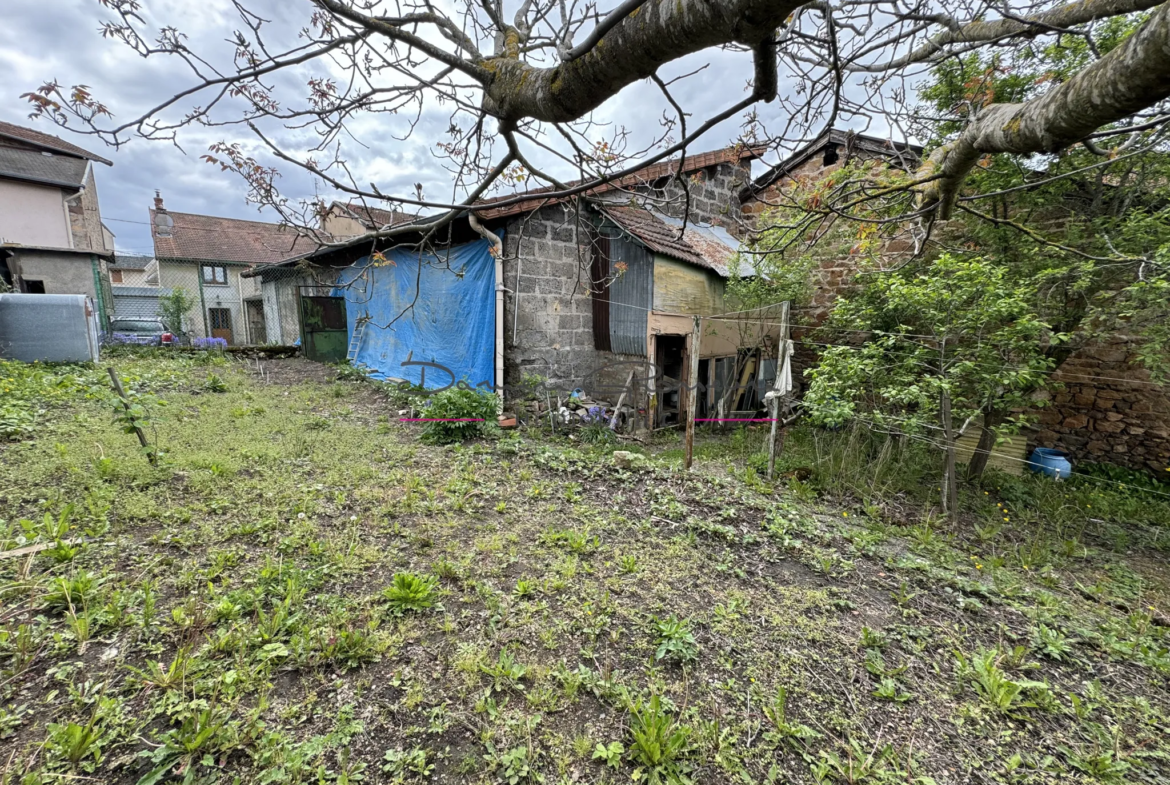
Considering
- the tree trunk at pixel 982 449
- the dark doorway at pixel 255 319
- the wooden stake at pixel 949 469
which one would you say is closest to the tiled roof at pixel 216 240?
the dark doorway at pixel 255 319

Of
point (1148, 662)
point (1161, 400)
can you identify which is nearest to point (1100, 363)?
point (1161, 400)

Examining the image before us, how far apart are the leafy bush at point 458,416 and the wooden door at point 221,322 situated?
1877cm

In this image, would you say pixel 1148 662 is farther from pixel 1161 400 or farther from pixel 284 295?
pixel 284 295

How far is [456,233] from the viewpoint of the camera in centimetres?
655

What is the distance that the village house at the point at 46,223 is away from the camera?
11516 mm

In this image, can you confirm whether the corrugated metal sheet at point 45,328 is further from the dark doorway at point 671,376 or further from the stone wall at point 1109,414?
the stone wall at point 1109,414

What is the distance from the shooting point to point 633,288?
21.4 ft

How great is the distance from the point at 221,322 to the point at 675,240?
21.4 m

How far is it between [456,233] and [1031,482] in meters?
8.29

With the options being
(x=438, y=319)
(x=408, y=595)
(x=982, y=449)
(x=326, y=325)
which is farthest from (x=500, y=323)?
(x=326, y=325)

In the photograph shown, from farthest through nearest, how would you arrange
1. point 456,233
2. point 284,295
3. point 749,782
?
1. point 284,295
2. point 456,233
3. point 749,782

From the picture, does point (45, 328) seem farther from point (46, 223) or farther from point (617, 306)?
point (617, 306)

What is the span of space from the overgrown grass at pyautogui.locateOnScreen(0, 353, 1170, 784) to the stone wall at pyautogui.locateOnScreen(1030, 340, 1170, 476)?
2188 mm

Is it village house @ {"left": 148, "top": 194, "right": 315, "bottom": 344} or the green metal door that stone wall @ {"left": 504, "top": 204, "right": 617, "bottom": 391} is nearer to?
the green metal door
